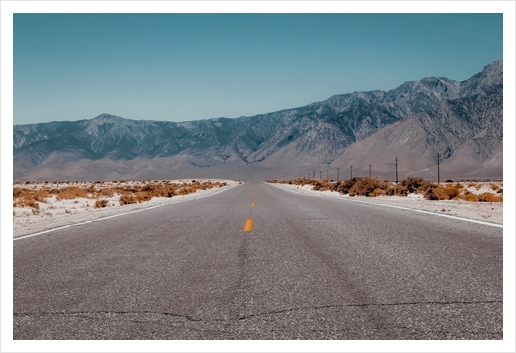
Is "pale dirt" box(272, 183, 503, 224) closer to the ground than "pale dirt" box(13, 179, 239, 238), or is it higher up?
higher up

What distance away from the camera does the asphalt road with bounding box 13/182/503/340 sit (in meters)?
4.03

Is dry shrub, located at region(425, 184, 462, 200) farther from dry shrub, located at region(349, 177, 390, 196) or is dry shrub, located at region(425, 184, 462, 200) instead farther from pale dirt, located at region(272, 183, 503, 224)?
dry shrub, located at region(349, 177, 390, 196)

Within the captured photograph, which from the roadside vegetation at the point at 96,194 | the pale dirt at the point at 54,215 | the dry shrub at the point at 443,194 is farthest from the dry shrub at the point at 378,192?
the pale dirt at the point at 54,215

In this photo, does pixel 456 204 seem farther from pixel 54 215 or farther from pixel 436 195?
pixel 54 215

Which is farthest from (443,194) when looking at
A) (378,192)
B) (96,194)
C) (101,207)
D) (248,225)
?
(96,194)

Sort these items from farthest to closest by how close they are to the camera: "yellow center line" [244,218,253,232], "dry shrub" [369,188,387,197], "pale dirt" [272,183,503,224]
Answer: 1. "dry shrub" [369,188,387,197]
2. "pale dirt" [272,183,503,224]
3. "yellow center line" [244,218,253,232]

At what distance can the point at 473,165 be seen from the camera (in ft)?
468

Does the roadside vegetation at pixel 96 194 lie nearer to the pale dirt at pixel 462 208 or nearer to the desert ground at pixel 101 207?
the desert ground at pixel 101 207

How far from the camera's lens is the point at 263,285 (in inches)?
213

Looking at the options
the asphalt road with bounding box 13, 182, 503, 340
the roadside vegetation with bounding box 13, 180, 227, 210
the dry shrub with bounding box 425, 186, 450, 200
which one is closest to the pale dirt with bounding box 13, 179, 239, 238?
the roadside vegetation with bounding box 13, 180, 227, 210

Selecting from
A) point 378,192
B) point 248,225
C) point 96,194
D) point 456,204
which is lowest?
point 96,194

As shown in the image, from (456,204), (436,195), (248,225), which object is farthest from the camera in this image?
(436,195)

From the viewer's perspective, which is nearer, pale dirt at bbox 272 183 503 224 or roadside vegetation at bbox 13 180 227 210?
pale dirt at bbox 272 183 503 224

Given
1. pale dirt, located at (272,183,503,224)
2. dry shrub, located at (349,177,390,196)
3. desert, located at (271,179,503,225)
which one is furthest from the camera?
dry shrub, located at (349,177,390,196)
